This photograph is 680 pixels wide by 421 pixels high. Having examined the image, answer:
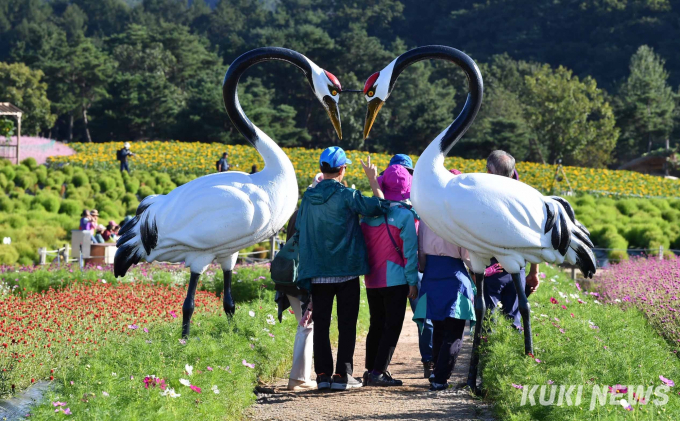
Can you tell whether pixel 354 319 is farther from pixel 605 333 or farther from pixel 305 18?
pixel 305 18

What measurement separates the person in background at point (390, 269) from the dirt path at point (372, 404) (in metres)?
0.28

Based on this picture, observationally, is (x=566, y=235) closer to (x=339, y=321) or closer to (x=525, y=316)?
(x=525, y=316)

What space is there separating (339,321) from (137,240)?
66.2 inches

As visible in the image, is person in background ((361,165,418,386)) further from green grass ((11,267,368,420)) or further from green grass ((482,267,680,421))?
green grass ((11,267,368,420))

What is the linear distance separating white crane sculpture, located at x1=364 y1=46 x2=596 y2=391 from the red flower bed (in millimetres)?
2728

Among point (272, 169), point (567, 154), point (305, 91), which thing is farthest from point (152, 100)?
point (272, 169)

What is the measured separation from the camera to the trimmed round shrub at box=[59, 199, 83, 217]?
1830 cm

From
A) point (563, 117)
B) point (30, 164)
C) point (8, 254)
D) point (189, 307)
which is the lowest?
point (8, 254)

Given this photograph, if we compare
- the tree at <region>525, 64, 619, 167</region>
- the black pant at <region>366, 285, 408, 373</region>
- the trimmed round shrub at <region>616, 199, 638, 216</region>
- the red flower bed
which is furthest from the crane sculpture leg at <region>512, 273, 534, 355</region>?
the tree at <region>525, 64, 619, 167</region>

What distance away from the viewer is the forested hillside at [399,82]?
39.8 metres

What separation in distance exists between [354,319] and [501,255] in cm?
115

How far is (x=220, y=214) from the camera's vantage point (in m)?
5.98

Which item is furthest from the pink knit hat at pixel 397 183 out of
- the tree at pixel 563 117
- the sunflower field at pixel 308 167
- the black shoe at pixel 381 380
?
the tree at pixel 563 117

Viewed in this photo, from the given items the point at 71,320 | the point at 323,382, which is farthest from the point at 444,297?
the point at 71,320
